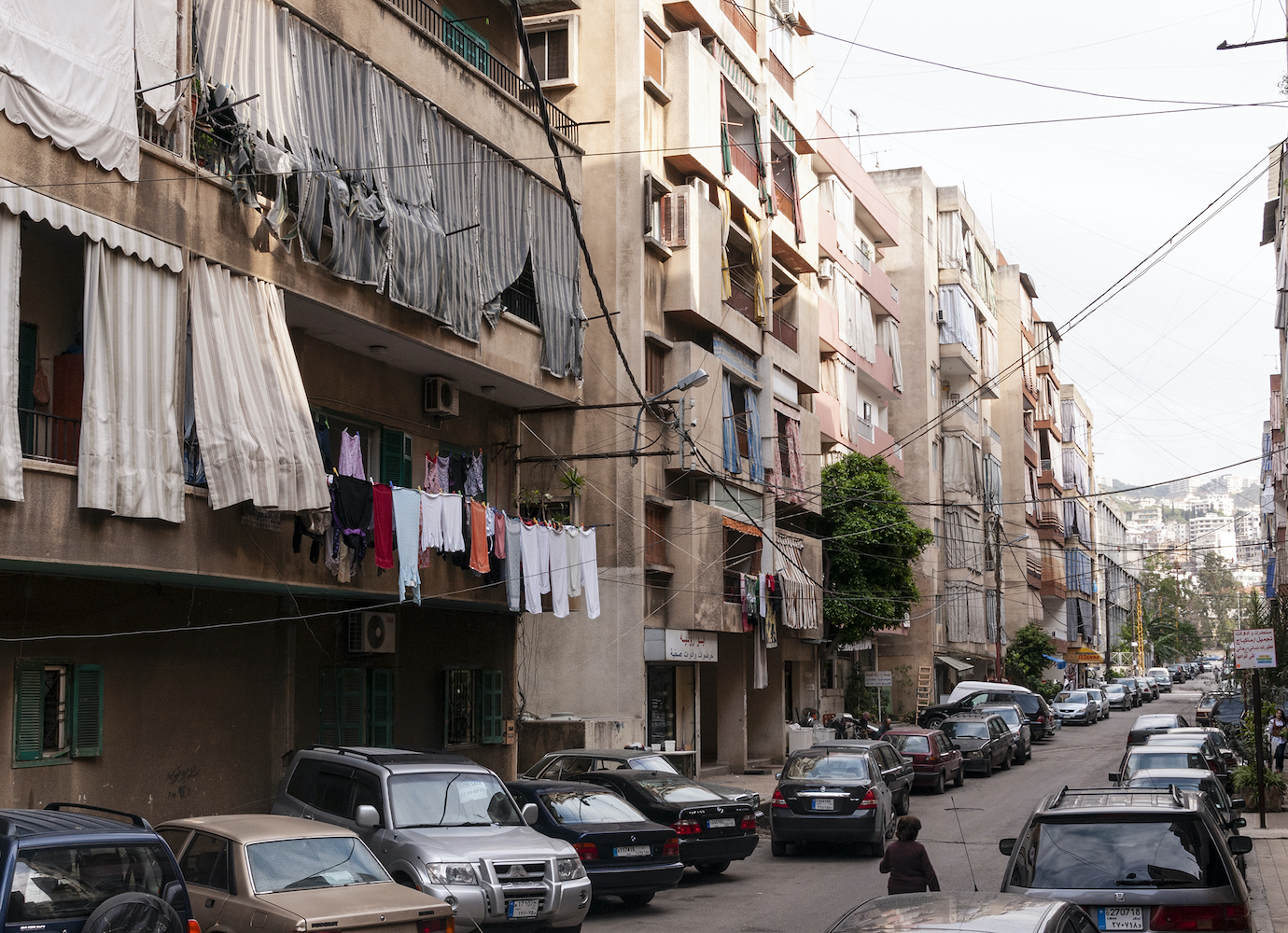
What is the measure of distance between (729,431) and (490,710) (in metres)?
10.7

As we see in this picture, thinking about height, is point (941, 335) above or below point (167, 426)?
above

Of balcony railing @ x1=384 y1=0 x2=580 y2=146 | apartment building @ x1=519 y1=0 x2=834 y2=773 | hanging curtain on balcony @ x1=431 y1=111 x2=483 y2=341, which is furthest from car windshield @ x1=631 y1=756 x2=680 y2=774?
balcony railing @ x1=384 y1=0 x2=580 y2=146

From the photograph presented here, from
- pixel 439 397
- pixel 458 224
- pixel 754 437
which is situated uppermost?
pixel 458 224

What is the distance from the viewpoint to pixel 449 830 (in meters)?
12.9

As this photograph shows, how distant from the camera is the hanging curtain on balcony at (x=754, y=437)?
33.4 metres

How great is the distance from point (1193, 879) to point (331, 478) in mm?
11067

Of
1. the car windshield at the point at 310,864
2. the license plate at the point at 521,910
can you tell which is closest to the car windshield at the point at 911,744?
the license plate at the point at 521,910

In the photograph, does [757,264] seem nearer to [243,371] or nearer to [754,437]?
[754,437]

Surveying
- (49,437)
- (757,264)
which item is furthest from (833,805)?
(757,264)

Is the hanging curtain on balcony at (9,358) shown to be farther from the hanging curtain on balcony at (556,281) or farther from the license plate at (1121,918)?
the hanging curtain on balcony at (556,281)

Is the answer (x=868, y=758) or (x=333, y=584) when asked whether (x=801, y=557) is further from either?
(x=333, y=584)

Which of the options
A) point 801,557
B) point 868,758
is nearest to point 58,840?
point 868,758

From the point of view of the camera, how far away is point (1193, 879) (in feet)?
28.9

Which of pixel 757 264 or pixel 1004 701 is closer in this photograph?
pixel 757 264
